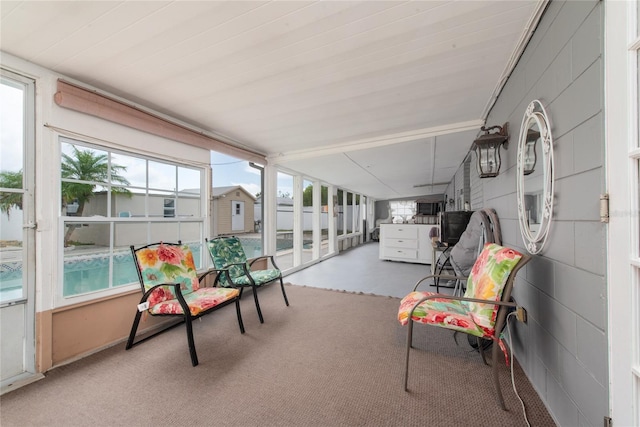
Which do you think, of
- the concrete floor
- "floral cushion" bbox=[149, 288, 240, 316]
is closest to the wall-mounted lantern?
the concrete floor

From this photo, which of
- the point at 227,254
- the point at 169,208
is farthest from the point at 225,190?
the point at 227,254

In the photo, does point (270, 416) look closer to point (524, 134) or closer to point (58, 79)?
point (524, 134)

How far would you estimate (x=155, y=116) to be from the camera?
254 cm

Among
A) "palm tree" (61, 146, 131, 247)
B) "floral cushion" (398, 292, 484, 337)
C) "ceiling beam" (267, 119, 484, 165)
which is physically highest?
"ceiling beam" (267, 119, 484, 165)

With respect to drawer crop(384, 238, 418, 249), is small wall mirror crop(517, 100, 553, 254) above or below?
above

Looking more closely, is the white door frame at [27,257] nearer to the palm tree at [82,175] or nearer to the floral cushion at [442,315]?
the palm tree at [82,175]

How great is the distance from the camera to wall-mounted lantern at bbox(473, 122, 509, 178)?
6.88ft

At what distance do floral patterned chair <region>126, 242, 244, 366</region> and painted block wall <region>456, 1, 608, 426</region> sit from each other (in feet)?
7.85

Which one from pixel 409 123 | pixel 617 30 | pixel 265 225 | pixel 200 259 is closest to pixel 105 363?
pixel 200 259

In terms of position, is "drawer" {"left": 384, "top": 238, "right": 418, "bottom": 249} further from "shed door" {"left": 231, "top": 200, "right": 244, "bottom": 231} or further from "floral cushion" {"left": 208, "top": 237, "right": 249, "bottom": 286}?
"floral cushion" {"left": 208, "top": 237, "right": 249, "bottom": 286}

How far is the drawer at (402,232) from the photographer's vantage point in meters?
5.94

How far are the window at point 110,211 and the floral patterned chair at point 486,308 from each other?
8.94 ft

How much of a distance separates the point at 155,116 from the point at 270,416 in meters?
2.96

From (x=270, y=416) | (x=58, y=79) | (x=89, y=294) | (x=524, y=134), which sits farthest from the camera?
(x=89, y=294)
